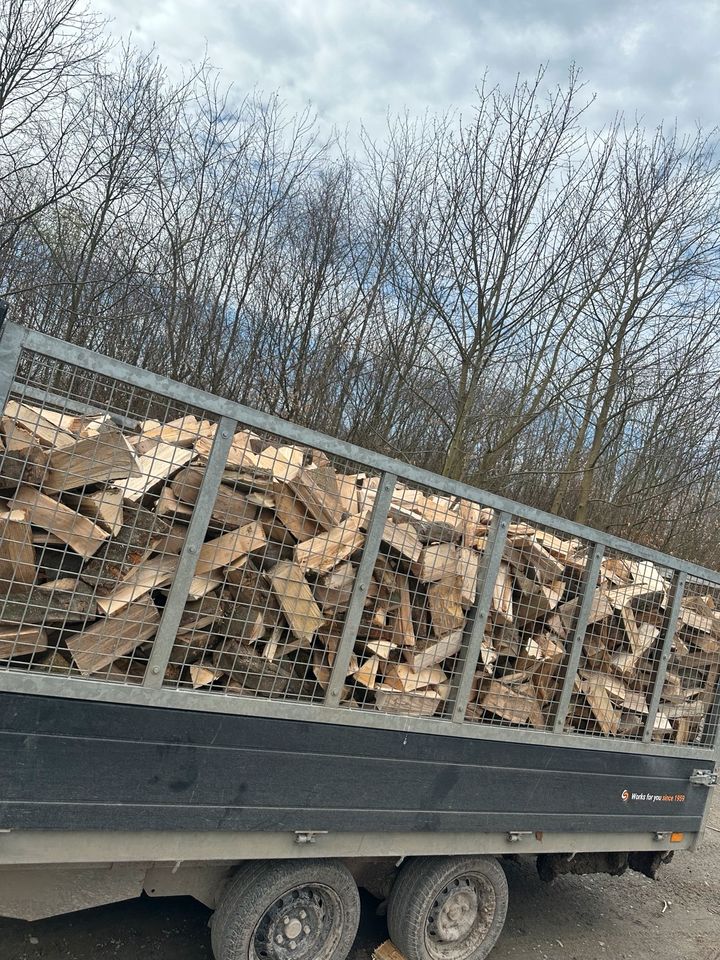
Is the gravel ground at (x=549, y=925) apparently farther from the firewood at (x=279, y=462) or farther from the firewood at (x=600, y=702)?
the firewood at (x=279, y=462)

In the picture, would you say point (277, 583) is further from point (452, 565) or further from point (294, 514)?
point (452, 565)

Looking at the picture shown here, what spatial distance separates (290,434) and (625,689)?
2.64m

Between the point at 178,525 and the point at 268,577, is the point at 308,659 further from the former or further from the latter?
the point at 178,525

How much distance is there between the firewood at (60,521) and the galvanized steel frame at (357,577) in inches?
13.3

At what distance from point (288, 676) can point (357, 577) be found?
20.1 inches

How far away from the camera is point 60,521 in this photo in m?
2.67

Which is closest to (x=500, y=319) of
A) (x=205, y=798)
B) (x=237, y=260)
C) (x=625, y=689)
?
(x=237, y=260)

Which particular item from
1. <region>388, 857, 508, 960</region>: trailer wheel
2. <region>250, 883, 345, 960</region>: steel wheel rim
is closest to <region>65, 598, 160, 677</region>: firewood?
<region>250, 883, 345, 960</region>: steel wheel rim

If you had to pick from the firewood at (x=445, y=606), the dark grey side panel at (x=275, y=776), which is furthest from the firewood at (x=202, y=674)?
the firewood at (x=445, y=606)

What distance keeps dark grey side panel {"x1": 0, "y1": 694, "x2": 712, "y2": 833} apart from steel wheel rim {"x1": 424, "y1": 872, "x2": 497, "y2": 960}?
484 millimetres

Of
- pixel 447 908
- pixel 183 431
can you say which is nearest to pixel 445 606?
pixel 183 431

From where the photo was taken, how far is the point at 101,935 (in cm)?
375

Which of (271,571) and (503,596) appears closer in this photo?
(271,571)

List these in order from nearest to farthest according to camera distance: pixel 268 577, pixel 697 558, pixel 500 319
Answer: pixel 268 577, pixel 500 319, pixel 697 558
